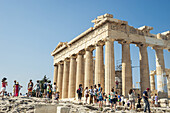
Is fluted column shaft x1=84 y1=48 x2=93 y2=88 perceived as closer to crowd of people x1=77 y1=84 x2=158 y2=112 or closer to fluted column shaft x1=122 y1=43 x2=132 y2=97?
fluted column shaft x1=122 y1=43 x2=132 y2=97

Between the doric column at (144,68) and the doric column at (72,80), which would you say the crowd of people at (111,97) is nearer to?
the doric column at (144,68)

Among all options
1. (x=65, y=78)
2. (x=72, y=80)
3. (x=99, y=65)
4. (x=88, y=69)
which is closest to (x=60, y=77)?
(x=65, y=78)

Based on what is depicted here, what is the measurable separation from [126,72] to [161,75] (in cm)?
694

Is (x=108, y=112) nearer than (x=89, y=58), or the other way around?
(x=108, y=112)

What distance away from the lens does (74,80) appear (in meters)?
34.4

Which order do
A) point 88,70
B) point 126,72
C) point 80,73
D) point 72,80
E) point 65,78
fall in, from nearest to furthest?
point 126,72 < point 88,70 < point 80,73 < point 72,80 < point 65,78

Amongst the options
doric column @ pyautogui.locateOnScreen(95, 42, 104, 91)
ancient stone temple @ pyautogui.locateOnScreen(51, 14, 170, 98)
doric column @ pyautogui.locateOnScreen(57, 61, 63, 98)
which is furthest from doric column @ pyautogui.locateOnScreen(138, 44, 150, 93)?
doric column @ pyautogui.locateOnScreen(57, 61, 63, 98)

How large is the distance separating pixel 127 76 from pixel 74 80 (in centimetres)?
1140

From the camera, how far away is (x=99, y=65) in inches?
1064

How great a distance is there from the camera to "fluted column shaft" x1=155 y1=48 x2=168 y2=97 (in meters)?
28.8

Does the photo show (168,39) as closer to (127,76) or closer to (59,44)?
(127,76)

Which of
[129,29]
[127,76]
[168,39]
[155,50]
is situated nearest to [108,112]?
[127,76]

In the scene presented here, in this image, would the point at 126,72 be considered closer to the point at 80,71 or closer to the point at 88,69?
the point at 88,69

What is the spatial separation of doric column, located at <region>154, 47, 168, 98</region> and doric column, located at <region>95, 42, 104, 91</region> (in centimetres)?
879
